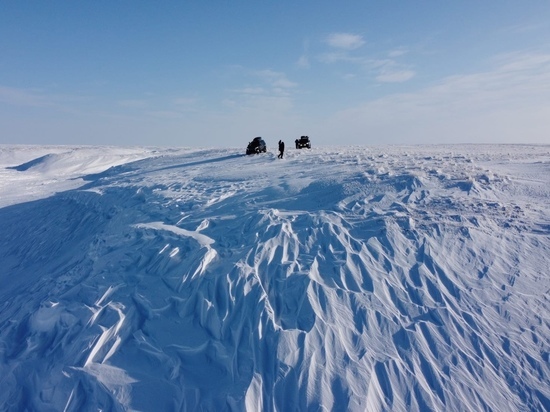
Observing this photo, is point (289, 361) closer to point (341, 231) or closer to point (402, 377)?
point (402, 377)

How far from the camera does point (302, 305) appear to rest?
7738 millimetres

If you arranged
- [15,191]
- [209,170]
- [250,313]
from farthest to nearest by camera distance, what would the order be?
[15,191], [209,170], [250,313]

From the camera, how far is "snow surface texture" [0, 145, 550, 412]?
20.8 feet

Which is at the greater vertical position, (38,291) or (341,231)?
(341,231)

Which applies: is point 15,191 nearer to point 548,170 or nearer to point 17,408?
point 17,408

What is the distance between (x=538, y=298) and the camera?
7.44 meters

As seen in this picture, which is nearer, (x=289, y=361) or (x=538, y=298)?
(x=289, y=361)

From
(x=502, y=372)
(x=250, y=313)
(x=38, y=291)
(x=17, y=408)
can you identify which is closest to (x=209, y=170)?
(x=38, y=291)

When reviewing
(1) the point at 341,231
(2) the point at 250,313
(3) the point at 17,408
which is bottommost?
(3) the point at 17,408

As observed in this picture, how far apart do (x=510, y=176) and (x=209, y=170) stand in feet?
46.3

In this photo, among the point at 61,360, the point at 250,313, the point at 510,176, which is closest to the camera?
the point at 61,360

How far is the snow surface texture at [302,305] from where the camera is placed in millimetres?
6344

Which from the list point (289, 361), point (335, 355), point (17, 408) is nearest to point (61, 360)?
point (17, 408)

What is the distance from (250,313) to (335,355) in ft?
6.36
